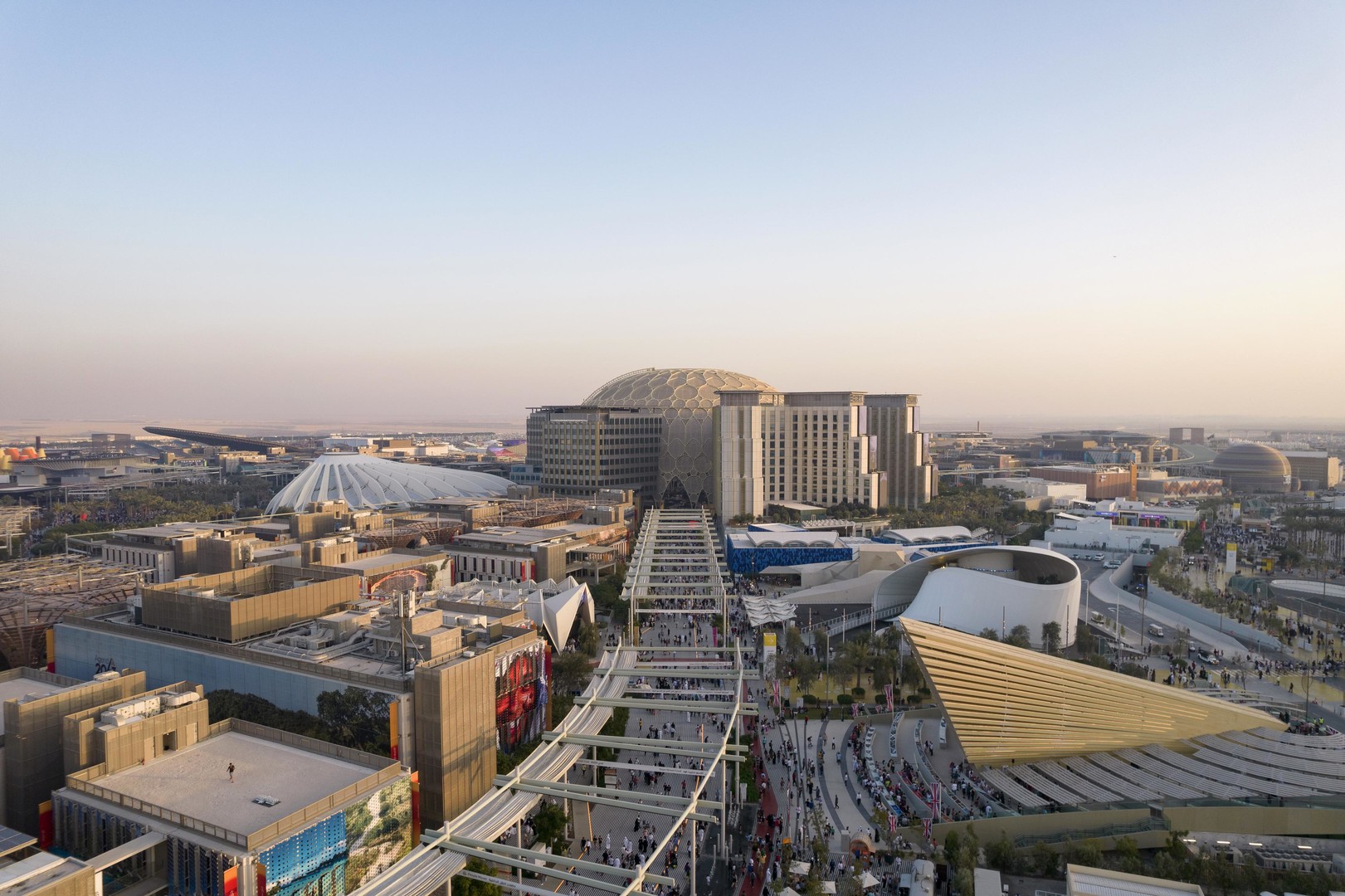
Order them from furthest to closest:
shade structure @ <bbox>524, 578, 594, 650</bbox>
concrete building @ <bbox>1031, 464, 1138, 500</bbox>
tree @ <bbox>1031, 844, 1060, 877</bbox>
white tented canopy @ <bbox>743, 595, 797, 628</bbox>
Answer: concrete building @ <bbox>1031, 464, 1138, 500</bbox> → white tented canopy @ <bbox>743, 595, 797, 628</bbox> → shade structure @ <bbox>524, 578, 594, 650</bbox> → tree @ <bbox>1031, 844, 1060, 877</bbox>

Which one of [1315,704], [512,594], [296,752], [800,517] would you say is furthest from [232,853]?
[800,517]

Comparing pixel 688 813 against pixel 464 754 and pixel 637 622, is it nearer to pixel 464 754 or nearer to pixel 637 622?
pixel 464 754

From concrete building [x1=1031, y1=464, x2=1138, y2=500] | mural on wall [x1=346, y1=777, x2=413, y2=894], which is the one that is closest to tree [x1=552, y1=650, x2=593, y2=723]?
mural on wall [x1=346, y1=777, x2=413, y2=894]

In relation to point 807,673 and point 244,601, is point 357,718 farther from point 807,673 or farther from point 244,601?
point 807,673

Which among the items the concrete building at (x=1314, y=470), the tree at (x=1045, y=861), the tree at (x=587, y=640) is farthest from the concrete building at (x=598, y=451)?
the concrete building at (x=1314, y=470)

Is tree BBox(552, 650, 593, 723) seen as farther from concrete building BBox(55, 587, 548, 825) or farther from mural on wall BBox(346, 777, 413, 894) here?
mural on wall BBox(346, 777, 413, 894)

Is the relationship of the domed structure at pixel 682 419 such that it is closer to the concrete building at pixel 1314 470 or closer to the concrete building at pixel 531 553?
the concrete building at pixel 531 553

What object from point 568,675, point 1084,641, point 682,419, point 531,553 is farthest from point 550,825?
point 682,419
